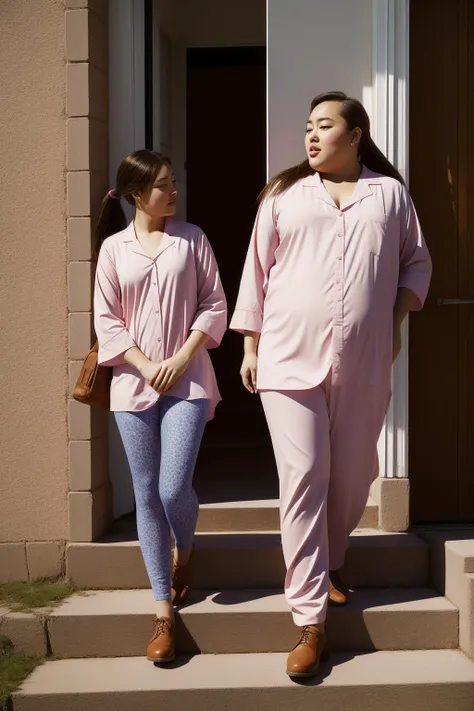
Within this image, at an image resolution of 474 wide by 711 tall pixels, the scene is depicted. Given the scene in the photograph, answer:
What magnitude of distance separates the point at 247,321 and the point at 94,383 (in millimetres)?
629

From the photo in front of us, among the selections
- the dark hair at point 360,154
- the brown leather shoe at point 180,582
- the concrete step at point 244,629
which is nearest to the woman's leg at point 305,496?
the concrete step at point 244,629

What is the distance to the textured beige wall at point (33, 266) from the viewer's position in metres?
4.37

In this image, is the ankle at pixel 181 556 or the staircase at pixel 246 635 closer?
the staircase at pixel 246 635

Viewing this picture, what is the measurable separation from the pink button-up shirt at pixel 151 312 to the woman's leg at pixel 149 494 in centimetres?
7

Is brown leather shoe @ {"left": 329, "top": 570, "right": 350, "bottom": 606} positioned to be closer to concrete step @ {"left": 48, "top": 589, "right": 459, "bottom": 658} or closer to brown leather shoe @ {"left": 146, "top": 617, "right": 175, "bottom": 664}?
concrete step @ {"left": 48, "top": 589, "right": 459, "bottom": 658}

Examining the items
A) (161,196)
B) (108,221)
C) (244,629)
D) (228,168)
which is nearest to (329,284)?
(161,196)

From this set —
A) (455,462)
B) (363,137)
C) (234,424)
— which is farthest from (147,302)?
(234,424)

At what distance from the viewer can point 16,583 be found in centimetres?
438

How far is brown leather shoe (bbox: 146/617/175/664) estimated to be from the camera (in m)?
3.70

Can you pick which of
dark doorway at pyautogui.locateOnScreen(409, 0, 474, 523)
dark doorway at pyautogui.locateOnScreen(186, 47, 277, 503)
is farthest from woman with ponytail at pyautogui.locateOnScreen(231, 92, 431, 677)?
dark doorway at pyautogui.locateOnScreen(186, 47, 277, 503)

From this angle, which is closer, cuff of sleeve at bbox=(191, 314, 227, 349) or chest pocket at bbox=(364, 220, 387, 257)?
chest pocket at bbox=(364, 220, 387, 257)

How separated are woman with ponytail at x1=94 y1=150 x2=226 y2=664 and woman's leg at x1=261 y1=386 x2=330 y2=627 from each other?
1.13 feet

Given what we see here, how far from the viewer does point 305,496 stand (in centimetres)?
363

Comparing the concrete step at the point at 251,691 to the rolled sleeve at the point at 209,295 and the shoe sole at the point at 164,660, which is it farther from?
the rolled sleeve at the point at 209,295
